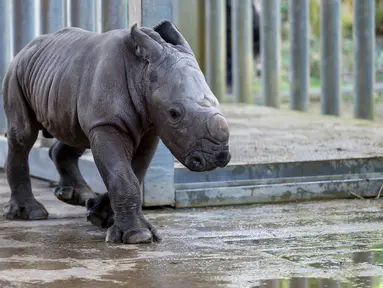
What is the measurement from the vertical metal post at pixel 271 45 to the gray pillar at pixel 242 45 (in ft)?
1.29

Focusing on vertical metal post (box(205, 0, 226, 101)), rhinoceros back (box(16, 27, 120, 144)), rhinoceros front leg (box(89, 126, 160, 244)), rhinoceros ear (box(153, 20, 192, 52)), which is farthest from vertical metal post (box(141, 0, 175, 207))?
vertical metal post (box(205, 0, 226, 101))

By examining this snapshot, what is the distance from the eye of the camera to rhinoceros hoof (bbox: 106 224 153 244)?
599cm

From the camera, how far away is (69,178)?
726cm

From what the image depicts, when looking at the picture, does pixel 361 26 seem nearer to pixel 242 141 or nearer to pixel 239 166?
pixel 242 141

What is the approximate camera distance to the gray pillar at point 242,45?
1468 centimetres

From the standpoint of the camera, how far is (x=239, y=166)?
7633mm

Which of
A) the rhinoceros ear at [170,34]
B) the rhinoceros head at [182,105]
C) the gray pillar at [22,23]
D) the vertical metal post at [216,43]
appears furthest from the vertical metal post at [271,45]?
the rhinoceros head at [182,105]

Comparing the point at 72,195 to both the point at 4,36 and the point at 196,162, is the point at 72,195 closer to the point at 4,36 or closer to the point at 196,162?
the point at 196,162

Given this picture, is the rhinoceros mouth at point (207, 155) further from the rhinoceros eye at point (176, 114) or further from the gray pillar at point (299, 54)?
the gray pillar at point (299, 54)

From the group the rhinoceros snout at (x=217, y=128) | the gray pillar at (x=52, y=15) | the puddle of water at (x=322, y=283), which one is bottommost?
the puddle of water at (x=322, y=283)

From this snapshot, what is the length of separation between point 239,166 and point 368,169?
0.96m

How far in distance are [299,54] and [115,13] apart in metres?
6.39

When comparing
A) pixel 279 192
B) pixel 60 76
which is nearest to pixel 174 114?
pixel 60 76

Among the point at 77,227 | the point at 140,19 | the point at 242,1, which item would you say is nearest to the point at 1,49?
the point at 140,19
